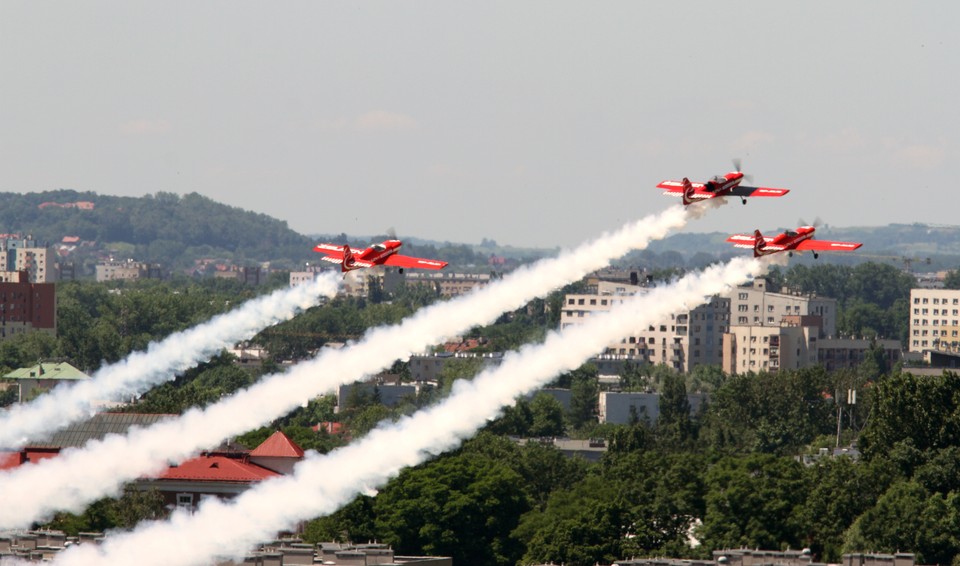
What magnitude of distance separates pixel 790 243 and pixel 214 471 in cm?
6328

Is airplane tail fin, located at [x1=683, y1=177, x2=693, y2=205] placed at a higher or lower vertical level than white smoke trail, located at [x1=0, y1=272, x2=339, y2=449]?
higher

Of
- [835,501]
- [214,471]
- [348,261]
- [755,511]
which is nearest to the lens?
[348,261]

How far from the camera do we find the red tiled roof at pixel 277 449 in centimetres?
18188

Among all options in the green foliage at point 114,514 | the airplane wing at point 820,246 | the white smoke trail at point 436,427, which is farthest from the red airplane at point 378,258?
the green foliage at point 114,514

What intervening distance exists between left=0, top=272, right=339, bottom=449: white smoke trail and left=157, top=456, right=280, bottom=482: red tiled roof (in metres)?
12.1

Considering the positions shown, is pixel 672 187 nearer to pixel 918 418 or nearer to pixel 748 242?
pixel 748 242

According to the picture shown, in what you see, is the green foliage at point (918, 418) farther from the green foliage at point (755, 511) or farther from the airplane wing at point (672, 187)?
the airplane wing at point (672, 187)

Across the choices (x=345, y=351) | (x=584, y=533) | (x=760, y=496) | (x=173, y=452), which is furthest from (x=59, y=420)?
(x=760, y=496)

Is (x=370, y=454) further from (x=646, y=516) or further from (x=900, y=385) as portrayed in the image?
(x=900, y=385)

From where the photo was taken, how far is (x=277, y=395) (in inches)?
5359

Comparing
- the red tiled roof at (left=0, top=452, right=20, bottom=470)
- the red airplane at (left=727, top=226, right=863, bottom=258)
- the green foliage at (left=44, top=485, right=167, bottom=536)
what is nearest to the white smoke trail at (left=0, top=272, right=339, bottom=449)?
the red tiled roof at (left=0, top=452, right=20, bottom=470)

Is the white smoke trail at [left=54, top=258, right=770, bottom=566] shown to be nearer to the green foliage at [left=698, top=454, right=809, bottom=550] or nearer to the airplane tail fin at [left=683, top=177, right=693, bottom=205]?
the airplane tail fin at [left=683, top=177, right=693, bottom=205]

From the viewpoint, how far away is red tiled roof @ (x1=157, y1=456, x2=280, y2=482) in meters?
174

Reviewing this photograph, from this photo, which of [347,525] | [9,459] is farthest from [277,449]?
[9,459]
